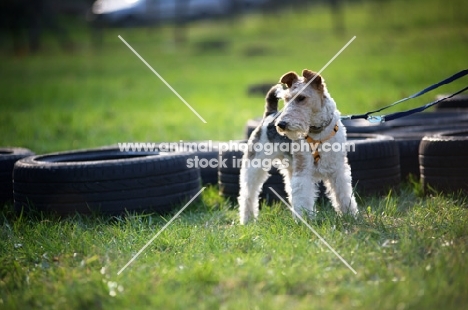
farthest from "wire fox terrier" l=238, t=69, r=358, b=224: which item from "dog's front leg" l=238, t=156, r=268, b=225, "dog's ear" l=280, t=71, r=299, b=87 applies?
"dog's front leg" l=238, t=156, r=268, b=225

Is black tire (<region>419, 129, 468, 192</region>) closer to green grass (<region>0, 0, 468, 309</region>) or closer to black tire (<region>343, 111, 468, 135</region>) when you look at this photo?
green grass (<region>0, 0, 468, 309</region>)

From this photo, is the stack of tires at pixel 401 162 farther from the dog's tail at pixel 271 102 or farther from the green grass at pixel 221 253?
the dog's tail at pixel 271 102

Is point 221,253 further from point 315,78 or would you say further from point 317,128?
point 315,78

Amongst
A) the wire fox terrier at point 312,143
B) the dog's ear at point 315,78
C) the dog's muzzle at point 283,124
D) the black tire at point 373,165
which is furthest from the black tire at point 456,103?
the dog's muzzle at point 283,124

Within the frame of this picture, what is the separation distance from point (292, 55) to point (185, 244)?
24.7m

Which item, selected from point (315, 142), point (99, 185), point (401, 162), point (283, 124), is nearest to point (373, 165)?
point (401, 162)

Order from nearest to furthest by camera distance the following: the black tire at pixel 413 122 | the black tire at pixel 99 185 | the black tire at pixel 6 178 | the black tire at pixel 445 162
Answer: the black tire at pixel 99 185 → the black tire at pixel 445 162 → the black tire at pixel 6 178 → the black tire at pixel 413 122

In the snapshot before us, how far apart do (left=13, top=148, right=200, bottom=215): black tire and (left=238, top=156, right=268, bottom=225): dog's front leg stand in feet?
2.37

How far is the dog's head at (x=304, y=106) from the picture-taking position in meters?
5.79

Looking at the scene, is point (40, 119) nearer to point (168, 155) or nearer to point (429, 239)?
point (168, 155)

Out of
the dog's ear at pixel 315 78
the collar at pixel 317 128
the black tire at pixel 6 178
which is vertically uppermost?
the dog's ear at pixel 315 78

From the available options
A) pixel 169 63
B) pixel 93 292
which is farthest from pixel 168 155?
pixel 169 63

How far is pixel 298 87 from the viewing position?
6035 mm

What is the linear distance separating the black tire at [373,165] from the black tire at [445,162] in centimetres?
34
